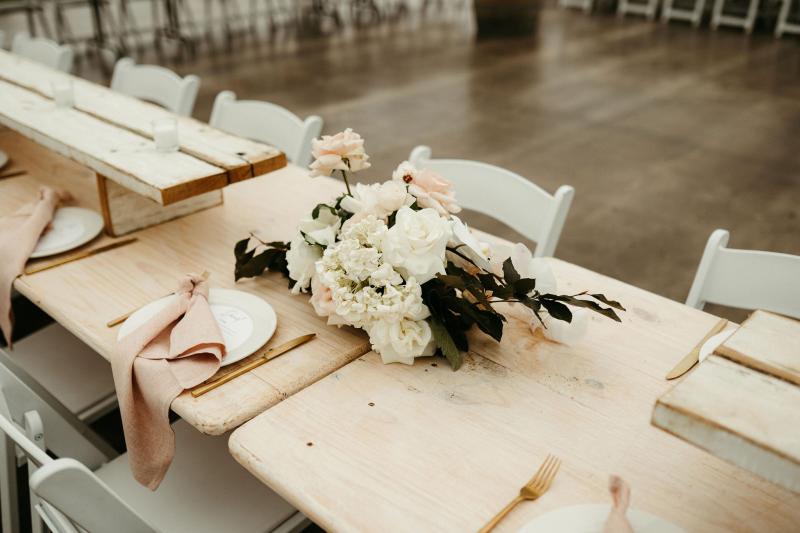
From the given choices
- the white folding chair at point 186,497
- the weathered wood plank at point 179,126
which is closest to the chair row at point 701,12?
the weathered wood plank at point 179,126

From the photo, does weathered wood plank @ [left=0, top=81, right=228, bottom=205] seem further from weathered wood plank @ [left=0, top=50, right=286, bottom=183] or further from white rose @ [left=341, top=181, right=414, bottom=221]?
white rose @ [left=341, top=181, right=414, bottom=221]

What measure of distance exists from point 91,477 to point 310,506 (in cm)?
31

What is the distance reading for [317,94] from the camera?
6.07 m

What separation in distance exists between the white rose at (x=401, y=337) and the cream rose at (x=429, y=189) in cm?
23

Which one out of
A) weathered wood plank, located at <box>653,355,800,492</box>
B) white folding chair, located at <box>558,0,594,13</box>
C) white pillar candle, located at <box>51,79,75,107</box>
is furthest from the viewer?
white folding chair, located at <box>558,0,594,13</box>

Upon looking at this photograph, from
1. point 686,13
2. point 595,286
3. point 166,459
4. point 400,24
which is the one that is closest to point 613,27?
point 686,13

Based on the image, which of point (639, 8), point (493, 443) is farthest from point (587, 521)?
point (639, 8)

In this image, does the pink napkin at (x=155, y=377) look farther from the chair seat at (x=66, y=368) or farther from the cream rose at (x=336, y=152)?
the chair seat at (x=66, y=368)

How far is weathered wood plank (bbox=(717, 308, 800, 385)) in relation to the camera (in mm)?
838

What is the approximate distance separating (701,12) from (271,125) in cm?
831

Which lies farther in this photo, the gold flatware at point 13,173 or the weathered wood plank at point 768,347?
the gold flatware at point 13,173

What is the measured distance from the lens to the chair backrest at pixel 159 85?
286 centimetres

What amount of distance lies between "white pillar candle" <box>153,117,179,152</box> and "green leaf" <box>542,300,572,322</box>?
3.77 ft

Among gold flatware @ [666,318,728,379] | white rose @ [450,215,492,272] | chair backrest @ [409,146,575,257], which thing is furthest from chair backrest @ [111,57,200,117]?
gold flatware @ [666,318,728,379]
